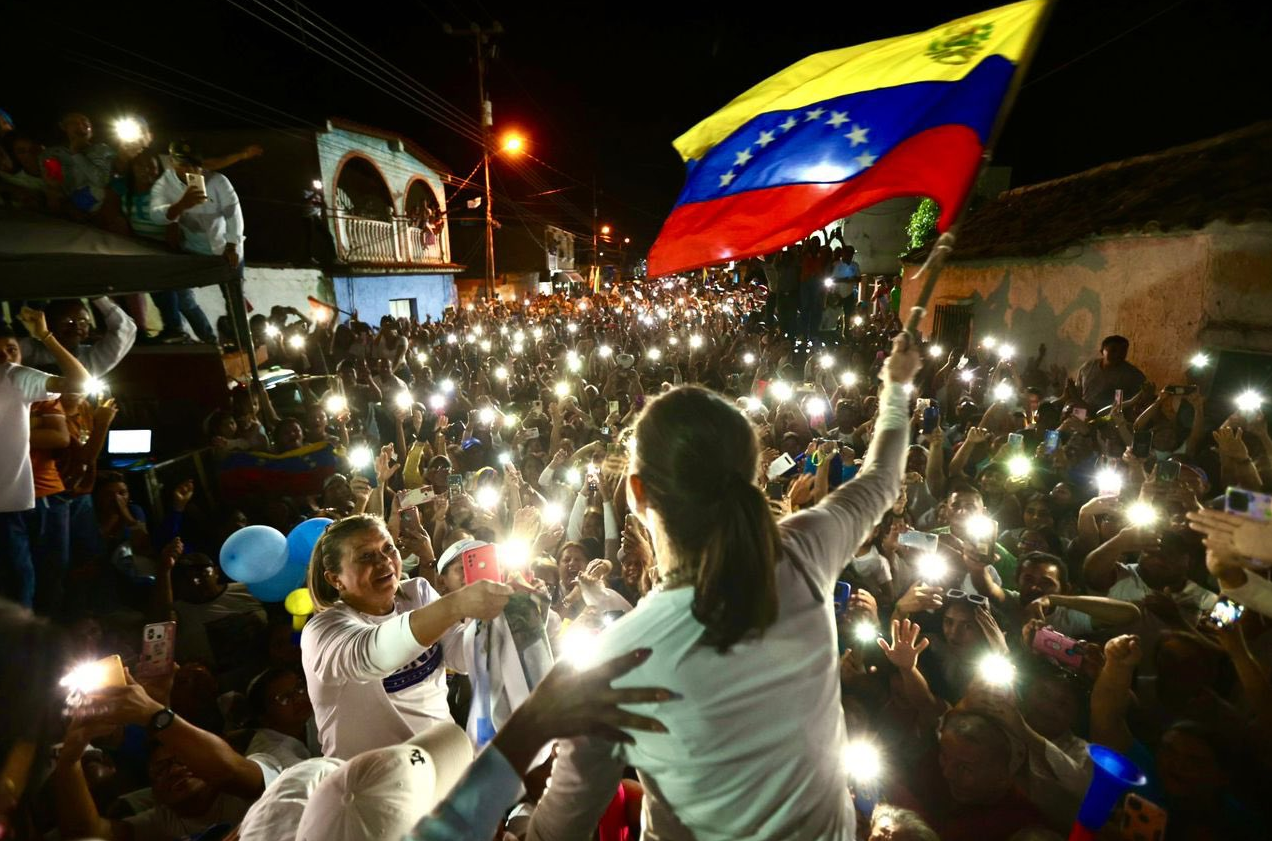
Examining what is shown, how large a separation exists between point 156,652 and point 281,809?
96.1 inches

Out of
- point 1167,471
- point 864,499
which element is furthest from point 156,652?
point 1167,471

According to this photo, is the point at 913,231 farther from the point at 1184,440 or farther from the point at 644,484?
the point at 644,484

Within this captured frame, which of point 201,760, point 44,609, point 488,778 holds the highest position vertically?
point 488,778

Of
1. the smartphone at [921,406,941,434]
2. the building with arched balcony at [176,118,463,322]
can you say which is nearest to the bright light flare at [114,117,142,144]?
the building with arched balcony at [176,118,463,322]

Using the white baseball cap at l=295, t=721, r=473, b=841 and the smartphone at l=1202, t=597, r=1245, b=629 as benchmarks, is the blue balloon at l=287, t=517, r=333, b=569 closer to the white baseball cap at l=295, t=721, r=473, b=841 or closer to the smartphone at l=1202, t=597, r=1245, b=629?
the white baseball cap at l=295, t=721, r=473, b=841

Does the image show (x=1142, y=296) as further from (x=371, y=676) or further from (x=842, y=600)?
(x=371, y=676)

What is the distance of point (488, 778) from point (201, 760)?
1.99m

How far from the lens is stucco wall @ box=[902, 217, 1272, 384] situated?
27.1 ft

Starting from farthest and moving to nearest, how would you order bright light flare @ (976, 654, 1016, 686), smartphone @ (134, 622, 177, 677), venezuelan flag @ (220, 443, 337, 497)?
venezuelan flag @ (220, 443, 337, 497) < smartphone @ (134, 622, 177, 677) < bright light flare @ (976, 654, 1016, 686)

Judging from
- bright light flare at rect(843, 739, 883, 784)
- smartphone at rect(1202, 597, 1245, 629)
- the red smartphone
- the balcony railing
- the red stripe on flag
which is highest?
the balcony railing

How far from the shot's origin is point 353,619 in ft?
8.19

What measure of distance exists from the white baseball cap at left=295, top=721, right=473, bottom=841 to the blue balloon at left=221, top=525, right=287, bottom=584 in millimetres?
3438

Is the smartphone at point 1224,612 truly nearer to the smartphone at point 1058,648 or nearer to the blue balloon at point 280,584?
the smartphone at point 1058,648

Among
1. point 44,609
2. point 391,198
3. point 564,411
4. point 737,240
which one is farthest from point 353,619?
point 391,198
